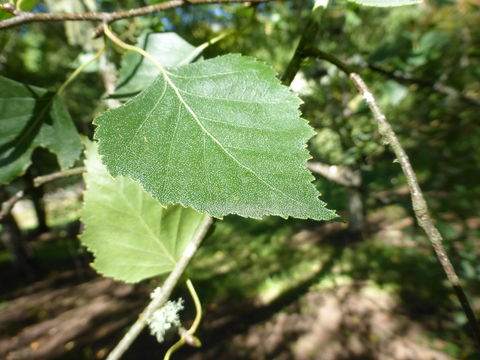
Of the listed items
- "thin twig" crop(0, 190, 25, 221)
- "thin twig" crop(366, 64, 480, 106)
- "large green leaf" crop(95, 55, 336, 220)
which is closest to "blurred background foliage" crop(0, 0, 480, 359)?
"thin twig" crop(366, 64, 480, 106)

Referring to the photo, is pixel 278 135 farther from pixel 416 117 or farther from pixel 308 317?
pixel 308 317

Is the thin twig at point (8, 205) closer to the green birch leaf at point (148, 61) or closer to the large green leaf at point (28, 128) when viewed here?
the large green leaf at point (28, 128)

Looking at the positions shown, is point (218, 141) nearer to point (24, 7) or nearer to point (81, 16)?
point (81, 16)

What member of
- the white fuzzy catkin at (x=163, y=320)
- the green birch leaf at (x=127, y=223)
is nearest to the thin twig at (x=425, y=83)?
the green birch leaf at (x=127, y=223)

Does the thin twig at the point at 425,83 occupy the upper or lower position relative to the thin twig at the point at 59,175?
upper

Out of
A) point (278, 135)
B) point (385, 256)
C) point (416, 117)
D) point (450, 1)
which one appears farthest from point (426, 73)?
point (385, 256)

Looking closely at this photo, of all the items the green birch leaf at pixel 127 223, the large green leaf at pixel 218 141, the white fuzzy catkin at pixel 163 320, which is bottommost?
the white fuzzy catkin at pixel 163 320
